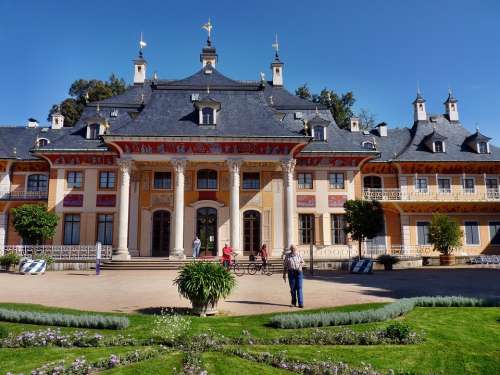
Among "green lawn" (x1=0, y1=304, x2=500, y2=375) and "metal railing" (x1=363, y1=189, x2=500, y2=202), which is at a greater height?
"metal railing" (x1=363, y1=189, x2=500, y2=202)

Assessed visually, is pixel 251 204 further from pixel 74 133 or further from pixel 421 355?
pixel 421 355

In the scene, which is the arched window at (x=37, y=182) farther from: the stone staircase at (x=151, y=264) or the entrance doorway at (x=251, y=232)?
the entrance doorway at (x=251, y=232)

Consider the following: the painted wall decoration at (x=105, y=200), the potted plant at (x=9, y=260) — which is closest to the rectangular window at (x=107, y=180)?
the painted wall decoration at (x=105, y=200)

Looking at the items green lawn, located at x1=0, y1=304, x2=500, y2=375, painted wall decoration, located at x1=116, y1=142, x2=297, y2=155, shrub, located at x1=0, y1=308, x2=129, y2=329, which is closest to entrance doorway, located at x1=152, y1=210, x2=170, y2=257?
painted wall decoration, located at x1=116, y1=142, x2=297, y2=155

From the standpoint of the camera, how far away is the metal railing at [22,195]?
30.2 metres

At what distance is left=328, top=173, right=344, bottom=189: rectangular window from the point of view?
94.8 ft

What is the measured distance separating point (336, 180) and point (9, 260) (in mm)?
21893

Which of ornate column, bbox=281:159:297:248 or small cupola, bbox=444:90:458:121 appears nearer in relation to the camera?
ornate column, bbox=281:159:297:248

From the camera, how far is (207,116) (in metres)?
26.5

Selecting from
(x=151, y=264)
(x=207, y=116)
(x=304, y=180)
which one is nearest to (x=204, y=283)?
Answer: (x=151, y=264)

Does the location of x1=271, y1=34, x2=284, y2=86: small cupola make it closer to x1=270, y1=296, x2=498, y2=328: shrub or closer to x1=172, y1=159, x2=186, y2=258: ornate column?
x1=172, y1=159, x2=186, y2=258: ornate column

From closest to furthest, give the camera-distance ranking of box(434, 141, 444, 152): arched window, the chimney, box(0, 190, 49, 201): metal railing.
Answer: box(0, 190, 49, 201): metal railing < box(434, 141, 444, 152): arched window < the chimney

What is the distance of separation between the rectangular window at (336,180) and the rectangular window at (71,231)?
1884 centimetres

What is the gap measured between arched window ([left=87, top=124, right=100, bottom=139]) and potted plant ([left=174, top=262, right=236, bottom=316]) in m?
22.7
